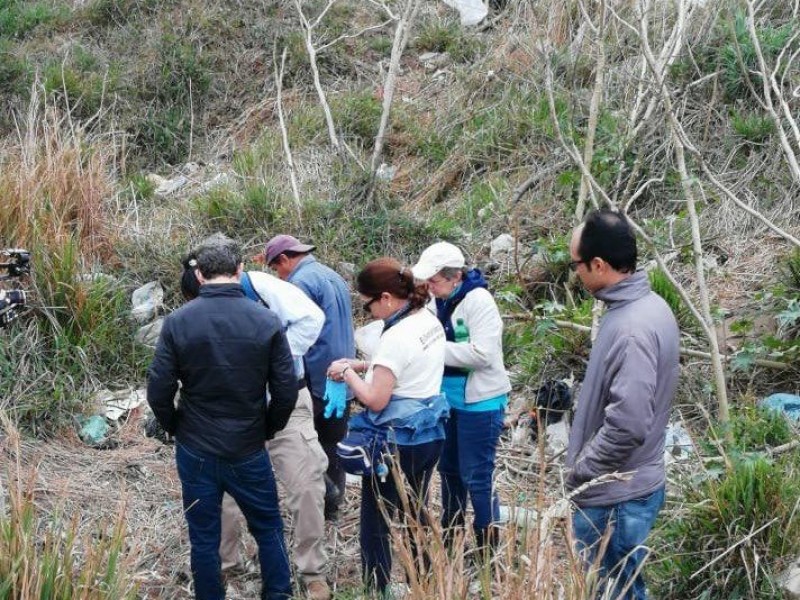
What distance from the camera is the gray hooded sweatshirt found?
11.1 feet

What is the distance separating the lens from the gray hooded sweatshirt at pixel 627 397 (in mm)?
3381

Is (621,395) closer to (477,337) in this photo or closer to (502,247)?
(477,337)

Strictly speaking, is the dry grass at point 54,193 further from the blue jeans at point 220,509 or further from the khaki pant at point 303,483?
the blue jeans at point 220,509

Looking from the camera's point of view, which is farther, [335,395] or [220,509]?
[335,395]

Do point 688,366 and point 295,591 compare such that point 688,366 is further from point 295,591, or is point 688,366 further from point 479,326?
point 295,591

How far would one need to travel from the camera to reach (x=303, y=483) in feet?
15.9

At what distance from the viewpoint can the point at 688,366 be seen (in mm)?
6516

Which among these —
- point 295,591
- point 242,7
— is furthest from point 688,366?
point 242,7

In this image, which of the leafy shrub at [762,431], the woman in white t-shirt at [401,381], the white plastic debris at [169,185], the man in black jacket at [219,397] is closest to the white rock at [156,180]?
the white plastic debris at [169,185]

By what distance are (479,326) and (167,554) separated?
6.91 ft

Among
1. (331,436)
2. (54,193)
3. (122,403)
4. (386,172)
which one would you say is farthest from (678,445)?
(54,193)

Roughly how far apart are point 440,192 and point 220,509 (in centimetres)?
557

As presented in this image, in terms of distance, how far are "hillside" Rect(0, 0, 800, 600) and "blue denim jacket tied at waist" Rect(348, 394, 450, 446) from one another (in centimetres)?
48

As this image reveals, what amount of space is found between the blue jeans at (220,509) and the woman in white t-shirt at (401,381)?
17.0 inches
